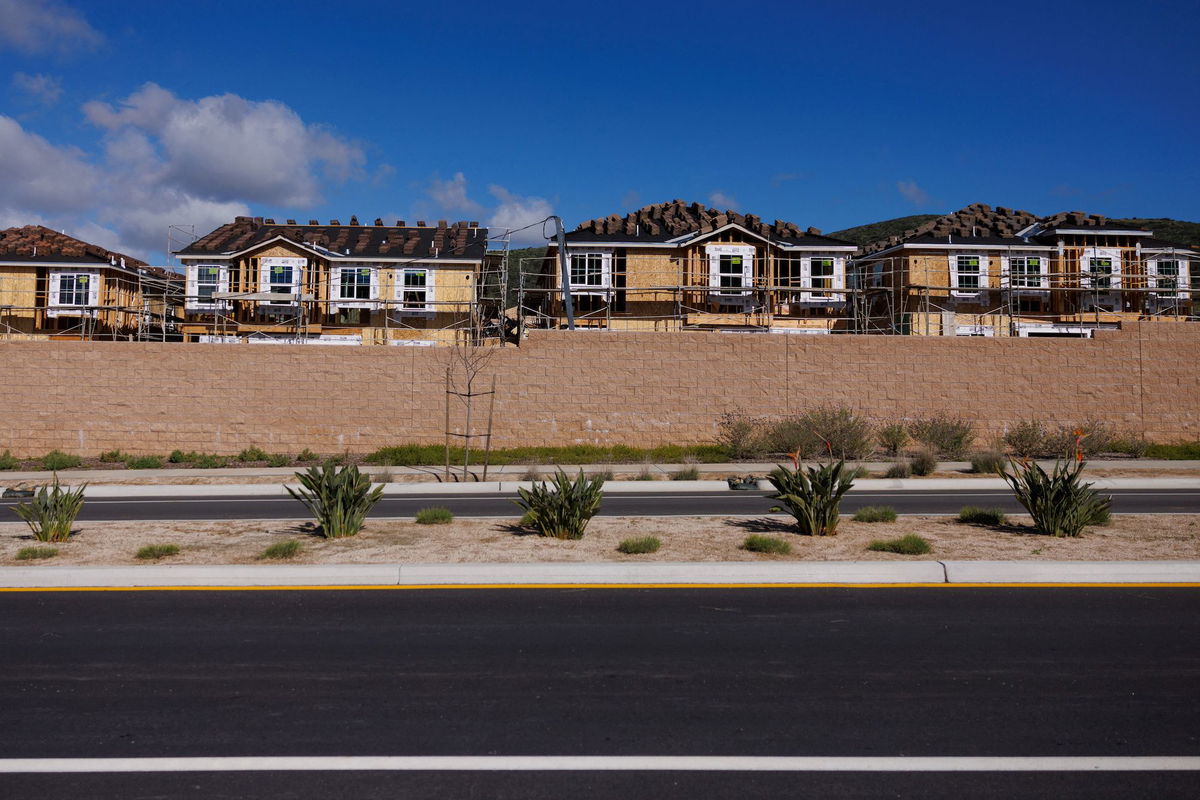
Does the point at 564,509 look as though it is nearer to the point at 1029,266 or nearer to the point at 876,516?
the point at 876,516

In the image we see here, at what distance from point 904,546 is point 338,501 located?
6.30 meters

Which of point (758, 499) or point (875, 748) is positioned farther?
point (758, 499)

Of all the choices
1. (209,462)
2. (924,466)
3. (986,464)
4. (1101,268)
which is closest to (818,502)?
(924,466)

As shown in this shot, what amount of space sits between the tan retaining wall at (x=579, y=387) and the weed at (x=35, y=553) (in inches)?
627

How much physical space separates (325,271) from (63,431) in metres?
19.7

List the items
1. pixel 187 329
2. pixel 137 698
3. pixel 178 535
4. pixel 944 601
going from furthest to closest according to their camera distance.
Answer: pixel 187 329, pixel 178 535, pixel 944 601, pixel 137 698

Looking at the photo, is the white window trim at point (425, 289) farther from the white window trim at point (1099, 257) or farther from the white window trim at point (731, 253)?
the white window trim at point (1099, 257)

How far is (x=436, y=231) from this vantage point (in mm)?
48656

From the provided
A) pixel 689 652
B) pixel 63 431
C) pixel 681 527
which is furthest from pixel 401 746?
pixel 63 431

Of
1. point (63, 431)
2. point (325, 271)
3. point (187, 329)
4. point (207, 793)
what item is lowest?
point (207, 793)

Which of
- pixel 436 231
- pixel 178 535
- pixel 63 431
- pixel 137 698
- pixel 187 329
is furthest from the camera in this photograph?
pixel 436 231

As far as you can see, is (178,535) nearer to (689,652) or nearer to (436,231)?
(689,652)

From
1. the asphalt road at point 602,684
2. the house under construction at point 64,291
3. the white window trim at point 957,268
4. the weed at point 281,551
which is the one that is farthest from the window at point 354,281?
the asphalt road at point 602,684

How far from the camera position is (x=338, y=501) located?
11156mm
